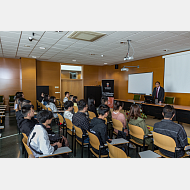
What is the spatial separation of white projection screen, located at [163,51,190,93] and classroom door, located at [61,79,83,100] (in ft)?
21.8

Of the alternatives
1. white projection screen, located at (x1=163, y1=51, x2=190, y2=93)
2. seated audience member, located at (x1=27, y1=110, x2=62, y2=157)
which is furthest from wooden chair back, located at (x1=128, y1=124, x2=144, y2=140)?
white projection screen, located at (x1=163, y1=51, x2=190, y2=93)

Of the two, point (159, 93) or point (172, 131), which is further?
point (159, 93)

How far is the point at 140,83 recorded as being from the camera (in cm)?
926

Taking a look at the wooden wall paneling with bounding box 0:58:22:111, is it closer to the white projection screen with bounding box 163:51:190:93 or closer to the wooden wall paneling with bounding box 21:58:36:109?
the wooden wall paneling with bounding box 21:58:36:109

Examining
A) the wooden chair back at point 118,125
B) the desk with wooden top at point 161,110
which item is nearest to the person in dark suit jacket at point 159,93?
the desk with wooden top at point 161,110

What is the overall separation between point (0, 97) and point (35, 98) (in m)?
2.00

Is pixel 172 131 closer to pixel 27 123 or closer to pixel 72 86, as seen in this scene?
pixel 27 123

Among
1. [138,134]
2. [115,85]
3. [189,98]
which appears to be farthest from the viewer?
[115,85]

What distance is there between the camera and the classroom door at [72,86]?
11484 mm

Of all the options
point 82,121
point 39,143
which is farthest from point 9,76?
point 39,143

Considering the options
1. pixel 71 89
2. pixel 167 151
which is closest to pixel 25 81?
pixel 71 89

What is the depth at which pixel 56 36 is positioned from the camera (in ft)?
16.4

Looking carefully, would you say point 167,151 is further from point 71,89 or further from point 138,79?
point 71,89

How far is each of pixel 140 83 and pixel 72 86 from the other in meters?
5.34
